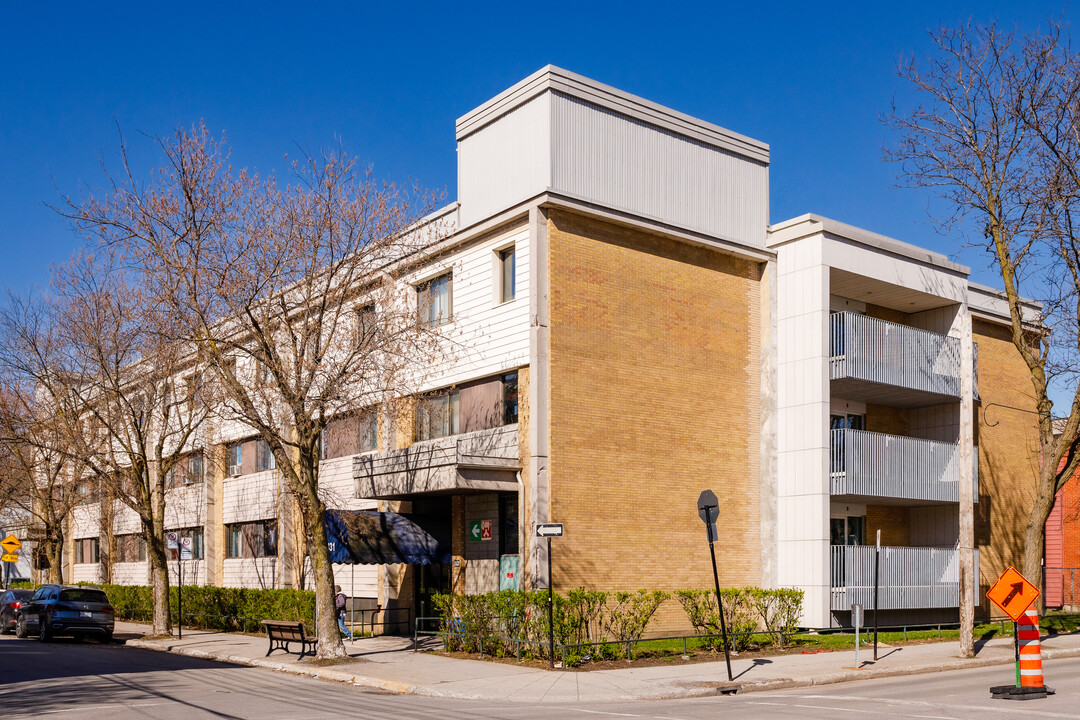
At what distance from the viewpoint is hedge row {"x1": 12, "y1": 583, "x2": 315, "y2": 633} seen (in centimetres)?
2977

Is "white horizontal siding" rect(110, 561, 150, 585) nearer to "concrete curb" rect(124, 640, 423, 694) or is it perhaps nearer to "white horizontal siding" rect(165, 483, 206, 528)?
"white horizontal siding" rect(165, 483, 206, 528)

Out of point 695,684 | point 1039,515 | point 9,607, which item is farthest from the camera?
point 9,607

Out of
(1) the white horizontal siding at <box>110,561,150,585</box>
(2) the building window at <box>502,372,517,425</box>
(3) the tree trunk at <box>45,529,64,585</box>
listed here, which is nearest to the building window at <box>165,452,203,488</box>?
(3) the tree trunk at <box>45,529,64,585</box>

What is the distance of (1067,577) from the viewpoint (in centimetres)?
4509

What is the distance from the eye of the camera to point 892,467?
2909 cm

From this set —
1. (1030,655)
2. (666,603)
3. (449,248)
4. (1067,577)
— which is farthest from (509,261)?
(1067,577)

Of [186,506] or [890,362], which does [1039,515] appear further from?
[186,506]

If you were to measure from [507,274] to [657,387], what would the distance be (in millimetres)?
A: 4630

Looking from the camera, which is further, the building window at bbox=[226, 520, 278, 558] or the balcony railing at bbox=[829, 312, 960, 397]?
the building window at bbox=[226, 520, 278, 558]

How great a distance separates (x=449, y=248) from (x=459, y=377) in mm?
3329

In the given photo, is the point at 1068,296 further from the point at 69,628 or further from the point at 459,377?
the point at 69,628

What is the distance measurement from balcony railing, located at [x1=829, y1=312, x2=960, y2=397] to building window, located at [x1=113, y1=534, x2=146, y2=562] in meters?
32.7

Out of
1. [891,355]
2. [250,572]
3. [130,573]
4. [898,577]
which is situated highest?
[891,355]

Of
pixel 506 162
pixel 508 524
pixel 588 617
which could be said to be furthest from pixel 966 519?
pixel 506 162
